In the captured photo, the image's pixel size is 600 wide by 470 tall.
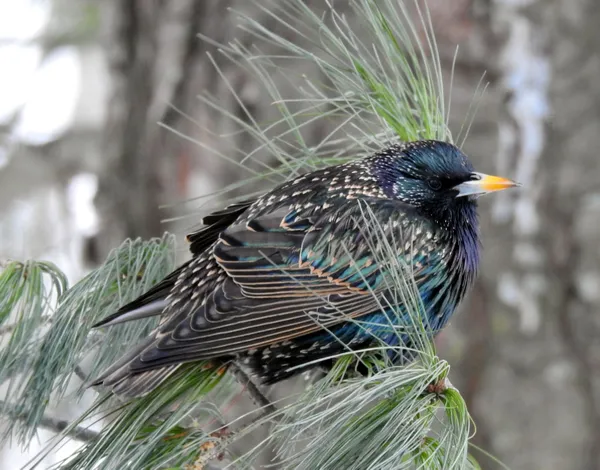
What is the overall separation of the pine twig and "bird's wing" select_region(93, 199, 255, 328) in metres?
0.20

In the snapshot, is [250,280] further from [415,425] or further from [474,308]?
[474,308]

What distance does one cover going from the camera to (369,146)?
7.20 feet

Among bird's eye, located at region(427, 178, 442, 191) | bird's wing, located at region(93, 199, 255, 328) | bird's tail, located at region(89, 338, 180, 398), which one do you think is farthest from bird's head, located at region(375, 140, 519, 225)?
bird's tail, located at region(89, 338, 180, 398)

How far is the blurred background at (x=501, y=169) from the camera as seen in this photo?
327 cm

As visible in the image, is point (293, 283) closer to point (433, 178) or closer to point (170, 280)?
point (170, 280)

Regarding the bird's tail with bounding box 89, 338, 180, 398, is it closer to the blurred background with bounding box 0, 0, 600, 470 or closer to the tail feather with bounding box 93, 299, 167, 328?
the tail feather with bounding box 93, 299, 167, 328

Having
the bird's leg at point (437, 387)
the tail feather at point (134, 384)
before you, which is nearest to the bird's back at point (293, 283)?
the tail feather at point (134, 384)

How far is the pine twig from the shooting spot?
1.53 m

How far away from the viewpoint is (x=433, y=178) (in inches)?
74.8

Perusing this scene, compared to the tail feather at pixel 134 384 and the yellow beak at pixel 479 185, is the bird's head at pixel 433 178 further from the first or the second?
the tail feather at pixel 134 384

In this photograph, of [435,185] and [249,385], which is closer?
[249,385]

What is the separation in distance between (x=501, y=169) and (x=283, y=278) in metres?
1.85

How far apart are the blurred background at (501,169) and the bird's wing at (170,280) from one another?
50.1 inches

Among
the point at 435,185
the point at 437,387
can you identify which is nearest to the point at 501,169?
the point at 435,185
